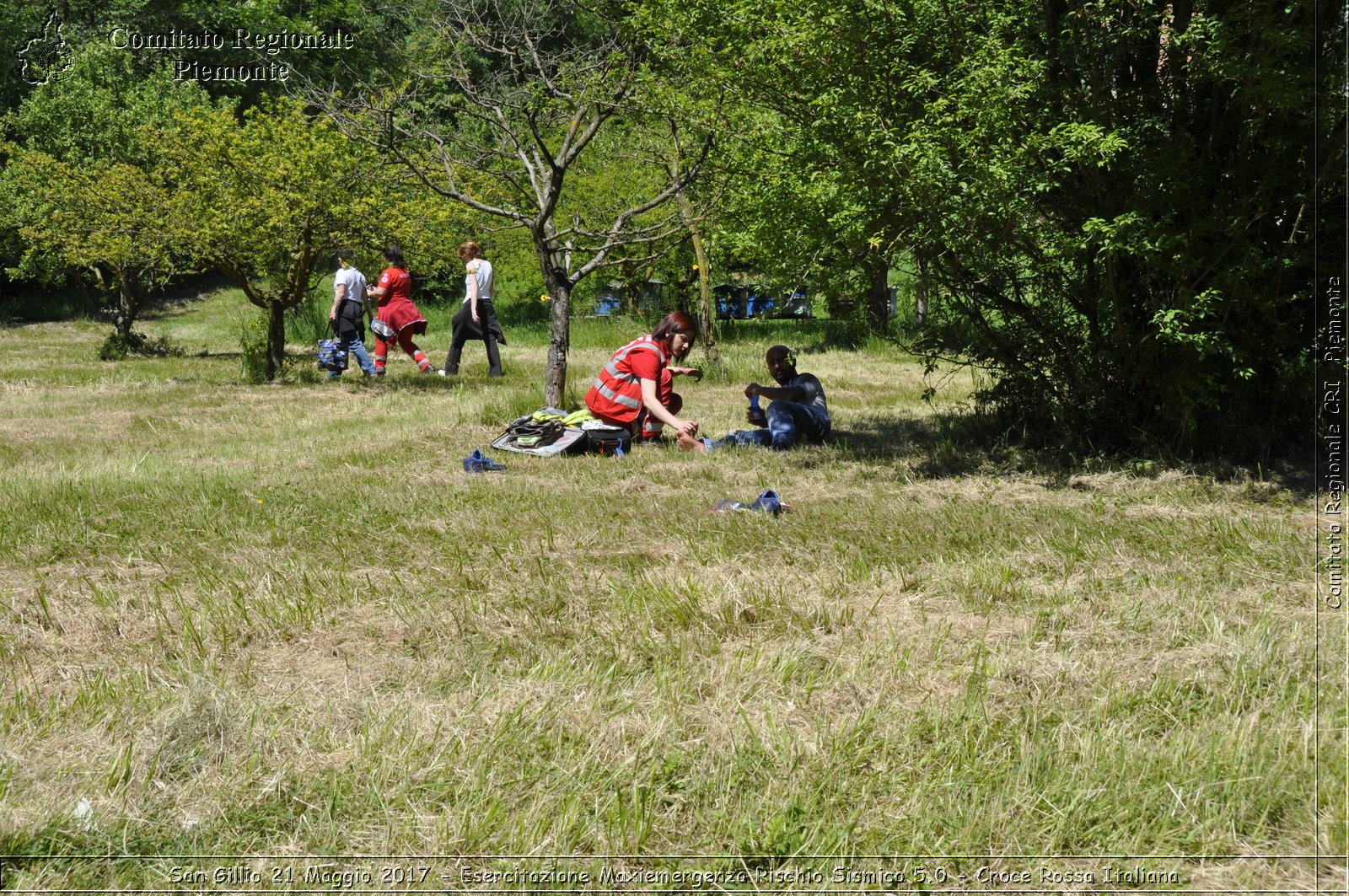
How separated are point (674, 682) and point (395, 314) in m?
12.7

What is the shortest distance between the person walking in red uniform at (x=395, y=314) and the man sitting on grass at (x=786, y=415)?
25.5 ft

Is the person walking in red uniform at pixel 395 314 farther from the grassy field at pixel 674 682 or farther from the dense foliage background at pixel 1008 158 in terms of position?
the grassy field at pixel 674 682

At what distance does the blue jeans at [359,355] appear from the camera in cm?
1527

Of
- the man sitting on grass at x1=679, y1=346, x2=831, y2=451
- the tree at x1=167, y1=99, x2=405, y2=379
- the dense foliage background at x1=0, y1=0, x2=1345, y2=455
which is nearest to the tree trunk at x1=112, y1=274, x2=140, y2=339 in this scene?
the tree at x1=167, y1=99, x2=405, y2=379

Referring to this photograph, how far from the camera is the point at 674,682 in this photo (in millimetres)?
3811

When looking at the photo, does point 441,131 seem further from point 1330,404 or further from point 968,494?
point 1330,404

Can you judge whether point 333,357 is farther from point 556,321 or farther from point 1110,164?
point 1110,164

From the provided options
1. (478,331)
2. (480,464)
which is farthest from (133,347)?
(480,464)

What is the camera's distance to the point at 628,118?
986cm

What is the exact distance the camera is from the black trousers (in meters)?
14.4

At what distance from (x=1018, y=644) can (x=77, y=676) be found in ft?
11.3

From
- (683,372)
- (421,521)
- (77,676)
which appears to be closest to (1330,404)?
(683,372)

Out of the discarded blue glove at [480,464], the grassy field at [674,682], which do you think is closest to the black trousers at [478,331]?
the discarded blue glove at [480,464]

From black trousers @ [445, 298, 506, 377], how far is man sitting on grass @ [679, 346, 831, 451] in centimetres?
615
